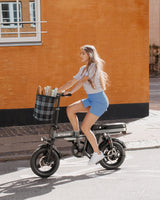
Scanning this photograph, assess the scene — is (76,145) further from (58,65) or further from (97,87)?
(58,65)

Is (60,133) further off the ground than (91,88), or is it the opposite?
(91,88)

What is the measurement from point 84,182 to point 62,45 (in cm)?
474

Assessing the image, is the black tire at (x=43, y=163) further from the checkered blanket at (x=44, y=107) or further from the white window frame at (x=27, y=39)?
the white window frame at (x=27, y=39)

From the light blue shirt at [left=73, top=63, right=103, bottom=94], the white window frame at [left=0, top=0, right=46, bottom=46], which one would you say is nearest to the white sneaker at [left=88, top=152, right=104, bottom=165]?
the light blue shirt at [left=73, top=63, right=103, bottom=94]

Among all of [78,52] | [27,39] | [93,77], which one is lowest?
[93,77]

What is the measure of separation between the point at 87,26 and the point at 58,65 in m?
1.19

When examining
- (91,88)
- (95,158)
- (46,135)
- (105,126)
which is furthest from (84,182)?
(46,135)

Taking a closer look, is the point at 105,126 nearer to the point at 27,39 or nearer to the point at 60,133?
the point at 60,133

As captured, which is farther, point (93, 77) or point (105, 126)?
point (105, 126)

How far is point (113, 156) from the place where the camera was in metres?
5.36

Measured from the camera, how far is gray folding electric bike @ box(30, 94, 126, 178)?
4949 mm

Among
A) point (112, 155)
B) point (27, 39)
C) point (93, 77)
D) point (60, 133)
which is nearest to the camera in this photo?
point (93, 77)

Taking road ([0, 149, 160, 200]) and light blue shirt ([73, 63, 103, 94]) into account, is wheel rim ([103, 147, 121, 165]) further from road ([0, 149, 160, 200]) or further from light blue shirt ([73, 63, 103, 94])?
light blue shirt ([73, 63, 103, 94])

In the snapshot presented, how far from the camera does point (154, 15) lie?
26.6 metres
